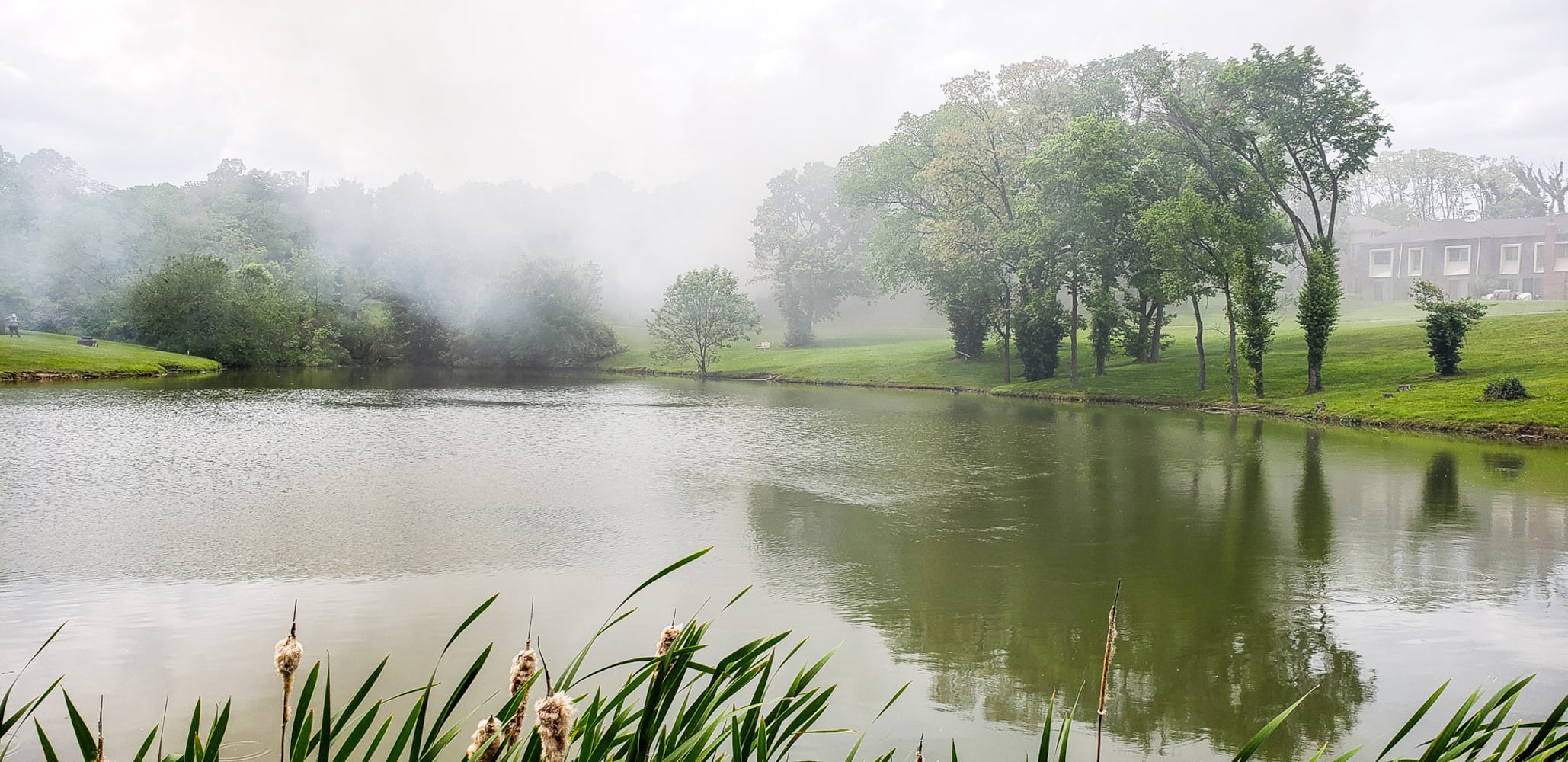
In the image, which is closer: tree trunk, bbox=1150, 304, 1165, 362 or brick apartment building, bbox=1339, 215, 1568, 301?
tree trunk, bbox=1150, 304, 1165, 362

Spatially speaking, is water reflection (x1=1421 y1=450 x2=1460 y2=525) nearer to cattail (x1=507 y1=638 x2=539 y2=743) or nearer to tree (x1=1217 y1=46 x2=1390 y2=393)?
tree (x1=1217 y1=46 x2=1390 y2=393)

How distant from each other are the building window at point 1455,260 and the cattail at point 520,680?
8537 cm

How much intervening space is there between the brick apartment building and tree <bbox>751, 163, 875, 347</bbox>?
3860cm

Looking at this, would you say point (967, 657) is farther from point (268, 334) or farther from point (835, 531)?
point (268, 334)

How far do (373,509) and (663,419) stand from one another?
51.2ft

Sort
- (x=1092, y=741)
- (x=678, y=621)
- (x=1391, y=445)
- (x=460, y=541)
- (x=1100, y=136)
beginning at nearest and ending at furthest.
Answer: (x=1092, y=741) → (x=678, y=621) → (x=460, y=541) → (x=1391, y=445) → (x=1100, y=136)

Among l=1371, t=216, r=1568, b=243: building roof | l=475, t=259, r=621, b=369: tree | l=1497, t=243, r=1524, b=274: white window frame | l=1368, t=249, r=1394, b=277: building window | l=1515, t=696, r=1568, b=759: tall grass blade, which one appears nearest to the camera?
l=1515, t=696, r=1568, b=759: tall grass blade

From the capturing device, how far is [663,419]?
98.2 feet

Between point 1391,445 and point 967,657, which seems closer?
point 967,657

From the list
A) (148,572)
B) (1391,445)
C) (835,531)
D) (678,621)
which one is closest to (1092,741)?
(678,621)

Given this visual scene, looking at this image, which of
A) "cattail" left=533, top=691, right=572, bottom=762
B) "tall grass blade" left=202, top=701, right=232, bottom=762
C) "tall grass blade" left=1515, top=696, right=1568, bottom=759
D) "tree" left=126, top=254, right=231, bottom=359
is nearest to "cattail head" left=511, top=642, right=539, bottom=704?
"cattail" left=533, top=691, right=572, bottom=762

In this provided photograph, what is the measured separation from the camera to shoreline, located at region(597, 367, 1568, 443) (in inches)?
984

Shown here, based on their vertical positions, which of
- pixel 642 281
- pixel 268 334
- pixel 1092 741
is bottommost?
pixel 1092 741

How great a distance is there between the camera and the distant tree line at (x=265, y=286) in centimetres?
5456
